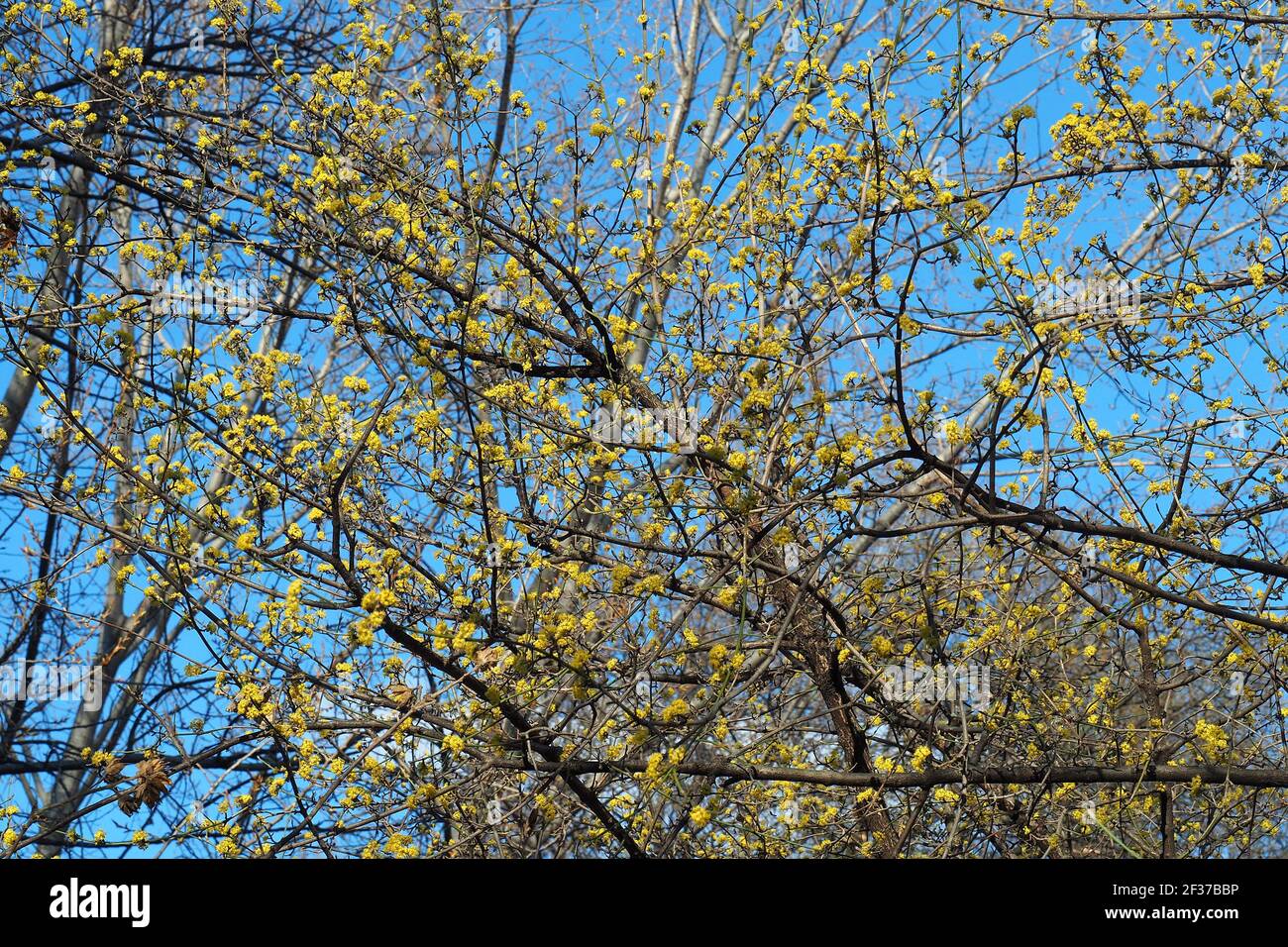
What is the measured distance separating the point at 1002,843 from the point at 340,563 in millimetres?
3079

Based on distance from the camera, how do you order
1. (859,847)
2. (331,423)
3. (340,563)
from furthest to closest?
(331,423), (859,847), (340,563)

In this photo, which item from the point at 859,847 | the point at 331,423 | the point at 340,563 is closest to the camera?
the point at 340,563

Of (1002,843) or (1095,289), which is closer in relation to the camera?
(1095,289)

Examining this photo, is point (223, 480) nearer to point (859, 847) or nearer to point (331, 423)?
point (331, 423)

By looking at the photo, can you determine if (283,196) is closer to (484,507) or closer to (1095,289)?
(484,507)

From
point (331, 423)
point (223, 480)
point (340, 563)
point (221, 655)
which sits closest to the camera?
point (340, 563)
